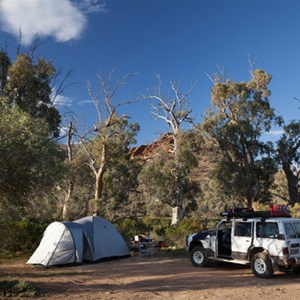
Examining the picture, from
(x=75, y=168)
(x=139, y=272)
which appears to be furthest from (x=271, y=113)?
(x=139, y=272)

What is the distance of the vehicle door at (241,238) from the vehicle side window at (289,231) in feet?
3.76

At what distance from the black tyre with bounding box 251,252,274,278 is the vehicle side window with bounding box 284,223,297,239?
0.89 m

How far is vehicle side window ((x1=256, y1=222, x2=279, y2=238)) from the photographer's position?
37.7 ft

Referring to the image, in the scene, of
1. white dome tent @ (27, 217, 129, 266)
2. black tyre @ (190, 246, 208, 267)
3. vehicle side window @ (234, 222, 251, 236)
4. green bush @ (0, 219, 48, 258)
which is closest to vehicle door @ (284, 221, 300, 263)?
vehicle side window @ (234, 222, 251, 236)

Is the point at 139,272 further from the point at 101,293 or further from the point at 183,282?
the point at 101,293

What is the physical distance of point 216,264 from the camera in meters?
14.5

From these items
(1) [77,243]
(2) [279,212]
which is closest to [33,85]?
(1) [77,243]

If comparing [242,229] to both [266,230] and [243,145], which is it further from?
[243,145]

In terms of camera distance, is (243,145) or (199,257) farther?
(243,145)

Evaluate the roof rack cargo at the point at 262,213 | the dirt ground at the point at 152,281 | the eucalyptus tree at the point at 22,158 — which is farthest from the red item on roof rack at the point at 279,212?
the eucalyptus tree at the point at 22,158

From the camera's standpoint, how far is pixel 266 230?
38.5 ft

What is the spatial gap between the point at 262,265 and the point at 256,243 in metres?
0.68

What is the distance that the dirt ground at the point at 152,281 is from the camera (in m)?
9.23

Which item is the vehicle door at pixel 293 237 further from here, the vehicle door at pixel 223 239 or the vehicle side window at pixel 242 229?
the vehicle door at pixel 223 239
